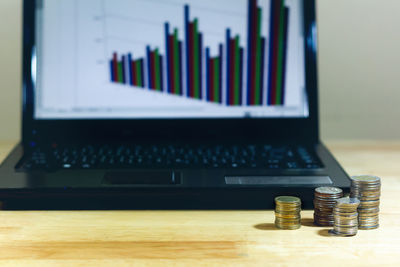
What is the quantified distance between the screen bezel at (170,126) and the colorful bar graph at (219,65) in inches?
1.5

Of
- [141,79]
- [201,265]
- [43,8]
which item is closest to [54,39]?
[43,8]

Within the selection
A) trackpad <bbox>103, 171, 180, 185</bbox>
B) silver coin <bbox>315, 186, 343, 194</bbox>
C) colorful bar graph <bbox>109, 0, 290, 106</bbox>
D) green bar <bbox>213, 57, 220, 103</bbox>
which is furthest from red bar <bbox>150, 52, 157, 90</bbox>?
silver coin <bbox>315, 186, 343, 194</bbox>

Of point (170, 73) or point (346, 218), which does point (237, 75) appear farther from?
point (346, 218)

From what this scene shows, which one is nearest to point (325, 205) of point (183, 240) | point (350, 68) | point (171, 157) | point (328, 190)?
point (328, 190)

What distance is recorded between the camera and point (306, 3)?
88 cm

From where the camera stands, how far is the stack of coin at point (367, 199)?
22.0 inches

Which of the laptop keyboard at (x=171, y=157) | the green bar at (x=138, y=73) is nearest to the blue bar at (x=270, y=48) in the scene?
the laptop keyboard at (x=171, y=157)

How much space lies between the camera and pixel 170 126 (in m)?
0.89

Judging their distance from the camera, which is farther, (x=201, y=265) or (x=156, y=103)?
(x=156, y=103)

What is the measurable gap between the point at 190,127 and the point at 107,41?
201 mm

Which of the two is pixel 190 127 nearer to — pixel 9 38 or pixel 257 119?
pixel 257 119

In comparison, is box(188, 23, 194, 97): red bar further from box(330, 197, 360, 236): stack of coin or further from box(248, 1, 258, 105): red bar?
box(330, 197, 360, 236): stack of coin

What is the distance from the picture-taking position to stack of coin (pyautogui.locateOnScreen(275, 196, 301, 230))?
556 mm

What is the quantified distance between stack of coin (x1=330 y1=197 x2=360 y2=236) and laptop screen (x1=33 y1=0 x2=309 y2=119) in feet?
1.18
